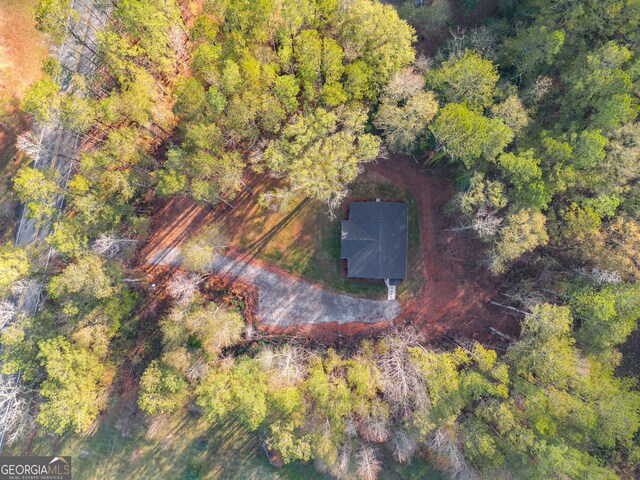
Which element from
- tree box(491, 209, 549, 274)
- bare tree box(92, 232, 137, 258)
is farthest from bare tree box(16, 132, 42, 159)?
tree box(491, 209, 549, 274)

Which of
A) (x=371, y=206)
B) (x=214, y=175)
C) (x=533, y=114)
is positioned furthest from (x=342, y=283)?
(x=533, y=114)

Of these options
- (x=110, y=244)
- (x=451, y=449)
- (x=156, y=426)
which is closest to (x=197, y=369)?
(x=156, y=426)

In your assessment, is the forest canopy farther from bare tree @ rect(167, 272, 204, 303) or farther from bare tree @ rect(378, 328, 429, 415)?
bare tree @ rect(167, 272, 204, 303)

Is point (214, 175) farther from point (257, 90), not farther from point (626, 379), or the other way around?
point (626, 379)

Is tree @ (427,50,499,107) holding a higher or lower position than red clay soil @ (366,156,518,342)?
higher

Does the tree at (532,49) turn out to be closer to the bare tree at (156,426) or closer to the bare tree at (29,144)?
the bare tree at (29,144)

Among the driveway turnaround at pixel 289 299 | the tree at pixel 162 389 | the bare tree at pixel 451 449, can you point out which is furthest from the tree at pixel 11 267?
the bare tree at pixel 451 449
